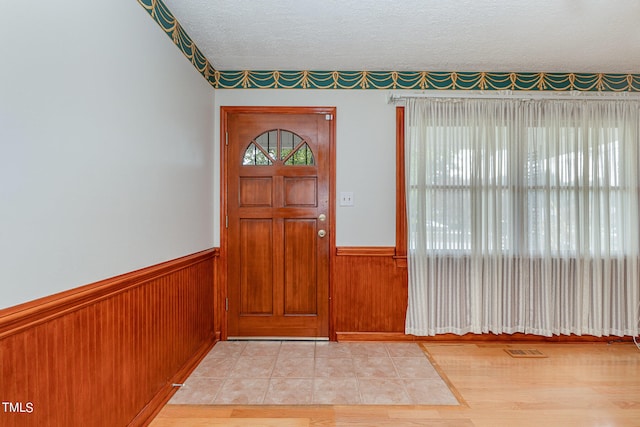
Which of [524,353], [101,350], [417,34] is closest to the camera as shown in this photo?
[101,350]

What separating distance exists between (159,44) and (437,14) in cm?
167

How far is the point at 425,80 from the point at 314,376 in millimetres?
2536

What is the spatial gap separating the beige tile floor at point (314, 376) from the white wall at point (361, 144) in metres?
0.91

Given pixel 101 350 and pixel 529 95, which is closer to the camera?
pixel 101 350

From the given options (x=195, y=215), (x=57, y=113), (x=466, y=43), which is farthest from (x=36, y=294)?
(x=466, y=43)

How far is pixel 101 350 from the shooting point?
1469 millimetres

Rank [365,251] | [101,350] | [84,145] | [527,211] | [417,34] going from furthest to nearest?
[365,251], [527,211], [417,34], [101,350], [84,145]

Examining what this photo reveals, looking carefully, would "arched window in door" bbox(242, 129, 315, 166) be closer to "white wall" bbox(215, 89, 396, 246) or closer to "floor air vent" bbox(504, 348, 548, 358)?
"white wall" bbox(215, 89, 396, 246)

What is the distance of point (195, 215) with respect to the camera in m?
2.53

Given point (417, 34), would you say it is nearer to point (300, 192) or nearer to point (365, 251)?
point (300, 192)

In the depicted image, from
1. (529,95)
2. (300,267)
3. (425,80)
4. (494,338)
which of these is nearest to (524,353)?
(494,338)

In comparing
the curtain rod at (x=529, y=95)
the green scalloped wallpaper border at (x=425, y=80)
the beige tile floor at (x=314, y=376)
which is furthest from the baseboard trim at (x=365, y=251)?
the green scalloped wallpaper border at (x=425, y=80)

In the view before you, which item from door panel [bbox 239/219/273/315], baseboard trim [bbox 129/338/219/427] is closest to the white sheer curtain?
door panel [bbox 239/219/273/315]

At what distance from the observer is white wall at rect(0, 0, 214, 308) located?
1051 mm
